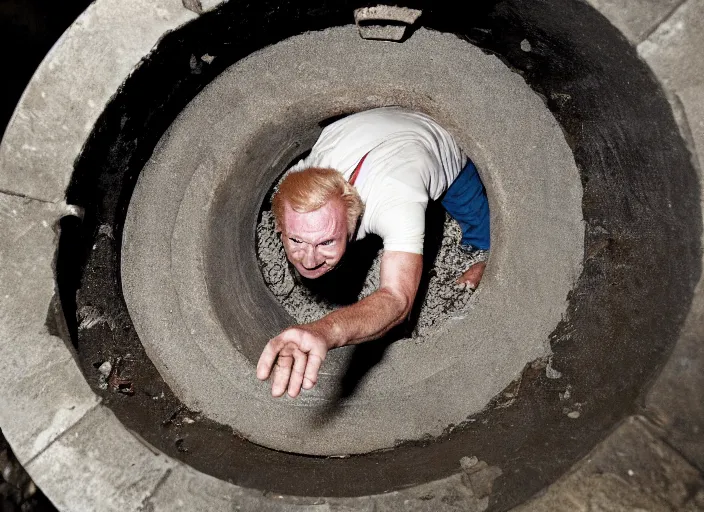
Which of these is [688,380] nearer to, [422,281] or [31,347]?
[422,281]

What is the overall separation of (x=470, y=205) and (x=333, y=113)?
90 cm

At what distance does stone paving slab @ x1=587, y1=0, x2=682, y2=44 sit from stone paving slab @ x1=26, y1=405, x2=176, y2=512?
221cm

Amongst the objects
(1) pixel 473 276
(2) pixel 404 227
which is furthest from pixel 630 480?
(1) pixel 473 276

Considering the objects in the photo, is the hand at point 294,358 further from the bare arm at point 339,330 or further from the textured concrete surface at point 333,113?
the textured concrete surface at point 333,113

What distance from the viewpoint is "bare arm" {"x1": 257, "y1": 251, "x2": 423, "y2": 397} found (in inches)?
77.1

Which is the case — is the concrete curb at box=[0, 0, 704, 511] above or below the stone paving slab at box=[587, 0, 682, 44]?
below

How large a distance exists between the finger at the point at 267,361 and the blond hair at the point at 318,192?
0.94m

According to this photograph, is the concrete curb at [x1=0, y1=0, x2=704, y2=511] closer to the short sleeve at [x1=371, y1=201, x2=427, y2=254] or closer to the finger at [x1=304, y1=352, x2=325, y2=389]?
the finger at [x1=304, y1=352, x2=325, y2=389]

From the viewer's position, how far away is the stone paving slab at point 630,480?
6.84 ft

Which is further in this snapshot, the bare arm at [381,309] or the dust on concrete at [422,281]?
the dust on concrete at [422,281]

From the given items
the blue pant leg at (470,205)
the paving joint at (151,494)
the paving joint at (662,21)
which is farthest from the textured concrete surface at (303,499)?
the paving joint at (662,21)

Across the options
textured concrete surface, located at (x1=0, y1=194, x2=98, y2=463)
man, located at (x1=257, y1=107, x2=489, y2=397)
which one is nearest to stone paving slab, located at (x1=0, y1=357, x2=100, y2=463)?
textured concrete surface, located at (x1=0, y1=194, x2=98, y2=463)

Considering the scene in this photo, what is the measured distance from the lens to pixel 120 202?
2.86m

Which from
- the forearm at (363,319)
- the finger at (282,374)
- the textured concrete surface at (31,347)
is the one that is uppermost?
the forearm at (363,319)
